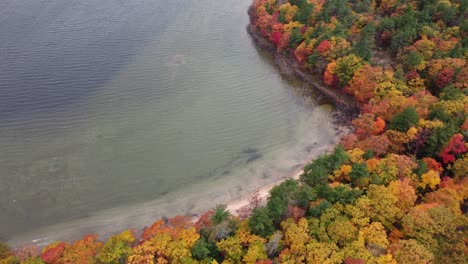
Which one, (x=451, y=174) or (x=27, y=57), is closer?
(x=451, y=174)

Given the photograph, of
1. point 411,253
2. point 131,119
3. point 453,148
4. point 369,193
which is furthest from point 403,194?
point 131,119

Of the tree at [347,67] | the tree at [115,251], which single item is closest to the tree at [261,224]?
the tree at [115,251]

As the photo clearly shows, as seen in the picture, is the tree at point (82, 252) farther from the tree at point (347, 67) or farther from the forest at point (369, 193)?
the tree at point (347, 67)

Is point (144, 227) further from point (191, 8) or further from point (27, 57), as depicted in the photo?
point (191, 8)

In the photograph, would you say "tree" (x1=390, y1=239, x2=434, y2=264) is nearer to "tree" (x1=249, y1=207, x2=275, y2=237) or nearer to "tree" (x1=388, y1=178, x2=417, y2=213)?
"tree" (x1=388, y1=178, x2=417, y2=213)

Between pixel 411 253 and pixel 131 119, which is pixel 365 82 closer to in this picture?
pixel 411 253

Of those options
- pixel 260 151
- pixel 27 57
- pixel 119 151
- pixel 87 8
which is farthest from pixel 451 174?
pixel 87 8
